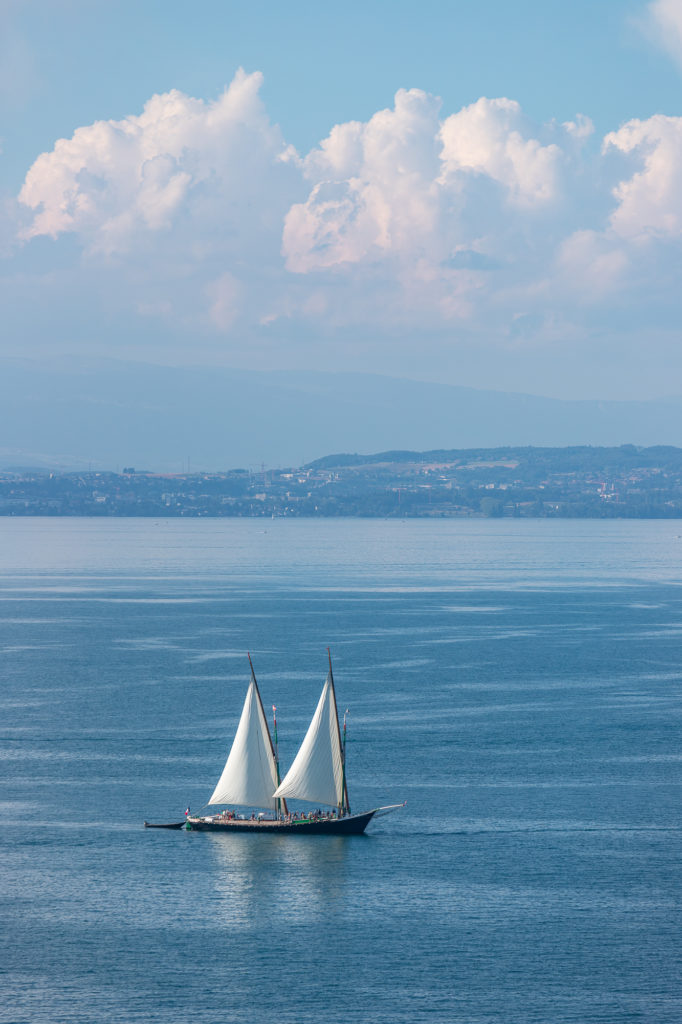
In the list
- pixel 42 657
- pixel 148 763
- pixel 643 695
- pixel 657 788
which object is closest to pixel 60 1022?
pixel 148 763

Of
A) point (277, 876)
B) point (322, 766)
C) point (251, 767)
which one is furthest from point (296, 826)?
point (277, 876)

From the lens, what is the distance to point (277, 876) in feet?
245

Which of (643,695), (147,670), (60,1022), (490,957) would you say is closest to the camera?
(60,1022)

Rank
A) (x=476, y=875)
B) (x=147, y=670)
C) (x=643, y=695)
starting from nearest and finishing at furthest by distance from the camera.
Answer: (x=476, y=875) → (x=643, y=695) → (x=147, y=670)

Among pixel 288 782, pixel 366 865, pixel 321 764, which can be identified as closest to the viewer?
pixel 366 865

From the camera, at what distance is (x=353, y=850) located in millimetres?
78625

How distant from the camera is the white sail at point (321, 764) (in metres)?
81.9

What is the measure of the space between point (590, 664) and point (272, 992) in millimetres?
92185

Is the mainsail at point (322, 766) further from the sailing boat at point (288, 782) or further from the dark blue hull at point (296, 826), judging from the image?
the dark blue hull at point (296, 826)

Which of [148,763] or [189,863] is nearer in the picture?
[189,863]

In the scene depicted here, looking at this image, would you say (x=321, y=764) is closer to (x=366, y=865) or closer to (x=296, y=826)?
(x=296, y=826)

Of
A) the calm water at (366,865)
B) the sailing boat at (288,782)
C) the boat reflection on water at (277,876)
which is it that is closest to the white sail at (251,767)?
the sailing boat at (288,782)

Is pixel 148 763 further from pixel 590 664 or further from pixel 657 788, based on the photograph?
pixel 590 664

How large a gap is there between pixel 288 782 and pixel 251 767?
240 centimetres
